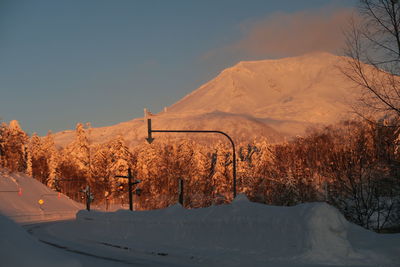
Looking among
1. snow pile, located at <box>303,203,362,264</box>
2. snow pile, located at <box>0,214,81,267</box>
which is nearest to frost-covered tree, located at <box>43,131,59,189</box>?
snow pile, located at <box>303,203,362,264</box>

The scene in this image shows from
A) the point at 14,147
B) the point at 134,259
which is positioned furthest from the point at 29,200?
the point at 134,259

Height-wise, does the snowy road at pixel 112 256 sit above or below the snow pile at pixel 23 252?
below

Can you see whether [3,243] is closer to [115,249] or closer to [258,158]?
[115,249]

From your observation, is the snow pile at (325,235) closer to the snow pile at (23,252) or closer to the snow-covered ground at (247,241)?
the snow-covered ground at (247,241)

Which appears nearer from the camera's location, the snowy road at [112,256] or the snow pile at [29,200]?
the snowy road at [112,256]

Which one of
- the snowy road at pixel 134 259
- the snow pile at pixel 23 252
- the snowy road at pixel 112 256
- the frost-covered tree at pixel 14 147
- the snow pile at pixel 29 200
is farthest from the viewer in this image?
the frost-covered tree at pixel 14 147

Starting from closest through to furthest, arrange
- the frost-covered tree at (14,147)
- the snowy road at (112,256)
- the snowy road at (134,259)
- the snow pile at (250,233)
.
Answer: the snow pile at (250,233)
the snowy road at (134,259)
the snowy road at (112,256)
the frost-covered tree at (14,147)

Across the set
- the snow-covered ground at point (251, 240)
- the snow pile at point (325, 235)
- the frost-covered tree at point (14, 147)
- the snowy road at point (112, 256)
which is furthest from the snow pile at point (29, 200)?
the snow pile at point (325, 235)

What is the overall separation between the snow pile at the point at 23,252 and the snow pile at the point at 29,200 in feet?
208

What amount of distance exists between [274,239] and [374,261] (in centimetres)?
300

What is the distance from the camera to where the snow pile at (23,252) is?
6516 mm

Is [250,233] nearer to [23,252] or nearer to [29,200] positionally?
[23,252]

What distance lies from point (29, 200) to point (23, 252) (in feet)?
260

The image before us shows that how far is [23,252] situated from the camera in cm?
667
